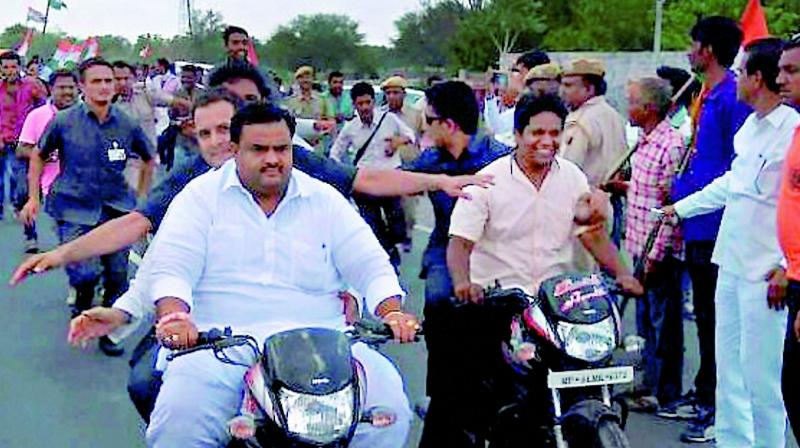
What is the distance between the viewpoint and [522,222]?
546cm

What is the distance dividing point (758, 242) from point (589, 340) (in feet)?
4.40

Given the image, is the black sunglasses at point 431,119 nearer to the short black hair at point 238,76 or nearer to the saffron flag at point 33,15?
the short black hair at point 238,76

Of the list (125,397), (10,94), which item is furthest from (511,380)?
(10,94)

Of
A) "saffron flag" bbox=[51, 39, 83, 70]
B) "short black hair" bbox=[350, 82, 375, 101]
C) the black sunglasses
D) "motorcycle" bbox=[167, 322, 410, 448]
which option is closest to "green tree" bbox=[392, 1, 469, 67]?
"saffron flag" bbox=[51, 39, 83, 70]

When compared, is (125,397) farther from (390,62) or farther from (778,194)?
(390,62)

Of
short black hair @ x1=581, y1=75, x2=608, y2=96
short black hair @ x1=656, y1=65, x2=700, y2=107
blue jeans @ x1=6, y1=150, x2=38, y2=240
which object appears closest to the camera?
short black hair @ x1=581, y1=75, x2=608, y2=96

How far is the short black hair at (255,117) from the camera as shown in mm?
4602

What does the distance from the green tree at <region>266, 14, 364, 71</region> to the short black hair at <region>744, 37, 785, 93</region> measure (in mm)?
59970

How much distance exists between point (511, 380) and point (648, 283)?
2.06 metres

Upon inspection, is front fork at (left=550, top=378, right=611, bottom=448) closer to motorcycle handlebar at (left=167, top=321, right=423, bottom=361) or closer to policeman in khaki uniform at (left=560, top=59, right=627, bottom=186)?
motorcycle handlebar at (left=167, top=321, right=423, bottom=361)

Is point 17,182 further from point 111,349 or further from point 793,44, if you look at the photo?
point 793,44

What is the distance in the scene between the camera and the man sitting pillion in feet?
14.7

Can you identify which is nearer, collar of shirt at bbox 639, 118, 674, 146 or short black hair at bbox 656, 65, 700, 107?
collar of shirt at bbox 639, 118, 674, 146

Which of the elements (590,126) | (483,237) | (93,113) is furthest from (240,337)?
(93,113)
